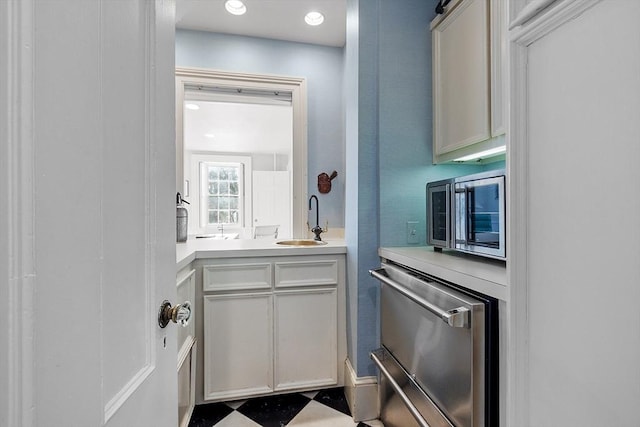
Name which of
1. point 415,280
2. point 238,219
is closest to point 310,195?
point 415,280

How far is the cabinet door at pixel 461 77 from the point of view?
52.2 inches

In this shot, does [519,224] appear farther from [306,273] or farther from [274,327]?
[274,327]

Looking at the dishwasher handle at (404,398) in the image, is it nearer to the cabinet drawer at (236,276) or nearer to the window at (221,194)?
the cabinet drawer at (236,276)

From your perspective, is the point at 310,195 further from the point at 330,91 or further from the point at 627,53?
the point at 627,53

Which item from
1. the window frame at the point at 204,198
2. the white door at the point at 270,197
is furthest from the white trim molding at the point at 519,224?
the window frame at the point at 204,198

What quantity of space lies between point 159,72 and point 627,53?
82 centimetres

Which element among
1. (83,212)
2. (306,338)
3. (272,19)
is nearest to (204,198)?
(272,19)

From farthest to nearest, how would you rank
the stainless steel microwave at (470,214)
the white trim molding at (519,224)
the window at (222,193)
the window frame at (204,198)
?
the window at (222,193)
the window frame at (204,198)
the stainless steel microwave at (470,214)
the white trim molding at (519,224)

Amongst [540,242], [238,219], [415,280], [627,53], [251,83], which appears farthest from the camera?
[238,219]

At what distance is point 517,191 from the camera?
627 mm

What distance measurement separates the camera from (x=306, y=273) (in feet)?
5.90

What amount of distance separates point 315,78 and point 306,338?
1.93 metres

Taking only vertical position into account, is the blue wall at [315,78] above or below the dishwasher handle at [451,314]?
above

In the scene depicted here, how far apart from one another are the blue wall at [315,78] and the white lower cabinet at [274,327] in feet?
2.47
